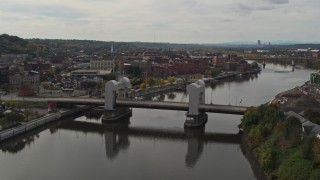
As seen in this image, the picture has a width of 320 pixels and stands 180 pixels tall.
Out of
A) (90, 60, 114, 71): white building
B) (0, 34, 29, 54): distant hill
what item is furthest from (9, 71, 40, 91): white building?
(0, 34, 29, 54): distant hill

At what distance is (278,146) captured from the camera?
36.1ft

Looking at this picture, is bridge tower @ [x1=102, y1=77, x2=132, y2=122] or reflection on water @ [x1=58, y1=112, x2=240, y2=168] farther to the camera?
bridge tower @ [x1=102, y1=77, x2=132, y2=122]

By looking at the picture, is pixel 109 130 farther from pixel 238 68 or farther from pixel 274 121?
pixel 238 68

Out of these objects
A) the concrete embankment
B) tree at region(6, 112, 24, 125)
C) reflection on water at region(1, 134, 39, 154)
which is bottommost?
reflection on water at region(1, 134, 39, 154)

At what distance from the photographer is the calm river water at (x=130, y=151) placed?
11121 mm

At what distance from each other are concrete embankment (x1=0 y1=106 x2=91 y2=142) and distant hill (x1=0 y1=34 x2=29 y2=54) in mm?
32855

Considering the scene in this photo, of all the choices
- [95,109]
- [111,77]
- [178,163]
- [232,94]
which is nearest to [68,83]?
[111,77]

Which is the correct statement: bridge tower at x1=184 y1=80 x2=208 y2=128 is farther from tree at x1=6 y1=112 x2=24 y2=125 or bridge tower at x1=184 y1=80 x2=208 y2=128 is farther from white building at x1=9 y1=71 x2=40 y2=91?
white building at x1=9 y1=71 x2=40 y2=91

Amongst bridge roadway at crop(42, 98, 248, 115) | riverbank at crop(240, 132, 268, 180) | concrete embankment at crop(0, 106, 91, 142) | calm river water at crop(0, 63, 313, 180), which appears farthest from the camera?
bridge roadway at crop(42, 98, 248, 115)

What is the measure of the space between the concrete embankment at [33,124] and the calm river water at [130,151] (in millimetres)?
324

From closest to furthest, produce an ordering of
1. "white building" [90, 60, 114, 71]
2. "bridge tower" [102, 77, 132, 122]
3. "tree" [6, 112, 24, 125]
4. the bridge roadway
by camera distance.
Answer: "tree" [6, 112, 24, 125] < the bridge roadway < "bridge tower" [102, 77, 132, 122] < "white building" [90, 60, 114, 71]

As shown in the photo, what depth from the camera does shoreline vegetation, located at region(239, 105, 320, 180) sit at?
8.97 metres

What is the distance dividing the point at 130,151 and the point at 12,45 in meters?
42.8

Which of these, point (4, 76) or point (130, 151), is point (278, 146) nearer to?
point (130, 151)
